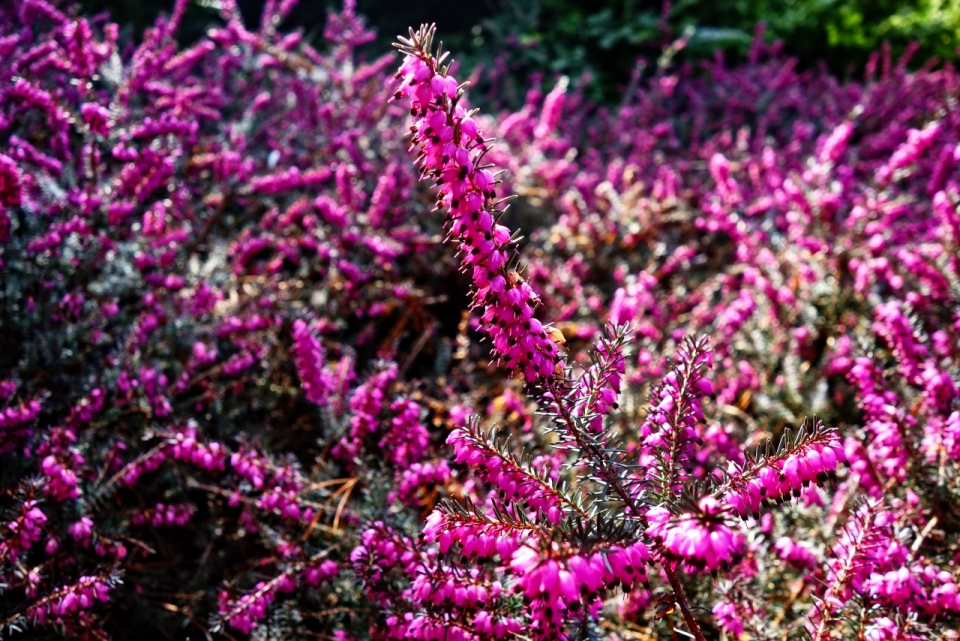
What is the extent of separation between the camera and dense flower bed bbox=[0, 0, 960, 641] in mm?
1255

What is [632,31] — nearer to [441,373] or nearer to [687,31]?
[687,31]

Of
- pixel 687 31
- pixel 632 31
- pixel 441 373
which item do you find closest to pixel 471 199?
pixel 441 373

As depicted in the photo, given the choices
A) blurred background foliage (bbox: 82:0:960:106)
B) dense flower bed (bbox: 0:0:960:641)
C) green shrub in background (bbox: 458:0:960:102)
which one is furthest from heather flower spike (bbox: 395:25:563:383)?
green shrub in background (bbox: 458:0:960:102)

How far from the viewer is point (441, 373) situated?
3.05 metres

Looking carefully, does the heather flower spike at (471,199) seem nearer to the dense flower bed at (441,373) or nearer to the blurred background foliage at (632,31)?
the dense flower bed at (441,373)

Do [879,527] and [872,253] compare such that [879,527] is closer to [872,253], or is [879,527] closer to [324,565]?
[324,565]

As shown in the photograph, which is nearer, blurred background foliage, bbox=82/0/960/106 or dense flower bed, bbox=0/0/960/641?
dense flower bed, bbox=0/0/960/641

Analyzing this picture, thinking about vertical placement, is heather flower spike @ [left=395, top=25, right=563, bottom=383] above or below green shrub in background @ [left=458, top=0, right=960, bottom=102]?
below

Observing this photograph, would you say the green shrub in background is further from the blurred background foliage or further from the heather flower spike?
the heather flower spike

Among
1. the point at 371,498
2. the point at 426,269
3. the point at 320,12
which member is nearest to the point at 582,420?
the point at 371,498

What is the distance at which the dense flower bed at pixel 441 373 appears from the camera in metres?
1.25

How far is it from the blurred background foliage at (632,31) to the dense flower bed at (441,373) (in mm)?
1623

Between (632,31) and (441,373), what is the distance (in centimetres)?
505

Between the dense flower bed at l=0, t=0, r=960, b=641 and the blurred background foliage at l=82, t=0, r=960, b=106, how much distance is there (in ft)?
5.33
